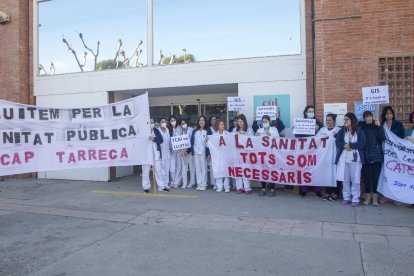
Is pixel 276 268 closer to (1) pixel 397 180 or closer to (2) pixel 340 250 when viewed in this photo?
(2) pixel 340 250

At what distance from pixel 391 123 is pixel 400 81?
1.45 meters

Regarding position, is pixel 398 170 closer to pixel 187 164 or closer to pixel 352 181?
pixel 352 181

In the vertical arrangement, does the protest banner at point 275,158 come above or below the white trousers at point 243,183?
above

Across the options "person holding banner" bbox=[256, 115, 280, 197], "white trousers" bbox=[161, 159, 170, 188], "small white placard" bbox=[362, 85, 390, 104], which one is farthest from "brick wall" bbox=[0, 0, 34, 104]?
"small white placard" bbox=[362, 85, 390, 104]

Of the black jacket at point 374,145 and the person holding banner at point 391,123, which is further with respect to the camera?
the person holding banner at point 391,123

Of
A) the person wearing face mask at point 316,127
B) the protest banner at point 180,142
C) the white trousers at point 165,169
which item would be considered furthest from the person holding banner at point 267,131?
the white trousers at point 165,169

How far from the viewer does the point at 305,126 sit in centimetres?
838

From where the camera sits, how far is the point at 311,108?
28.3ft

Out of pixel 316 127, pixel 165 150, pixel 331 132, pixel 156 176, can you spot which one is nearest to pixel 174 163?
pixel 165 150

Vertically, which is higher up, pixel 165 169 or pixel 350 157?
pixel 350 157

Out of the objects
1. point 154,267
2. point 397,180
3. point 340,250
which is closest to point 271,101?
point 397,180

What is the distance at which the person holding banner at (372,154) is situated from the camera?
7.55 m

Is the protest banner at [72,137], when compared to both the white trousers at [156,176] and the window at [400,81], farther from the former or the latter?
the window at [400,81]

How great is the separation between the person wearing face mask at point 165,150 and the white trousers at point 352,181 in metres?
4.42
